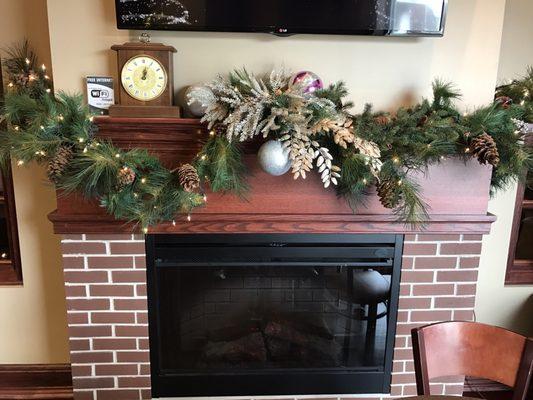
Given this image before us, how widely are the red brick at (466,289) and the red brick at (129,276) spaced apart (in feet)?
4.59

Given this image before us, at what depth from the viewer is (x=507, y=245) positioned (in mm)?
2342

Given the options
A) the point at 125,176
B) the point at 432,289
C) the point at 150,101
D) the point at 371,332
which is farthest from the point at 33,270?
the point at 432,289

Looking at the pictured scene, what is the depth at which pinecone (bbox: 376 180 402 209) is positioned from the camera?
1671mm

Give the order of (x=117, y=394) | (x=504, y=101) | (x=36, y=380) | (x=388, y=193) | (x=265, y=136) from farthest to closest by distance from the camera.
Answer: (x=36, y=380) < (x=117, y=394) < (x=504, y=101) < (x=388, y=193) < (x=265, y=136)

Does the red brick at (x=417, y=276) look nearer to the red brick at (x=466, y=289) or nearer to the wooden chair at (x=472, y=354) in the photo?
the red brick at (x=466, y=289)

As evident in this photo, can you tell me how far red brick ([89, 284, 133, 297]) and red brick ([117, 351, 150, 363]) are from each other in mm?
275

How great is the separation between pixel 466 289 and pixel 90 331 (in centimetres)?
168

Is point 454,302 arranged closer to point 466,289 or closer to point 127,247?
point 466,289

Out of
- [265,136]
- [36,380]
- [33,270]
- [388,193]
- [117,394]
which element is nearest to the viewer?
[265,136]

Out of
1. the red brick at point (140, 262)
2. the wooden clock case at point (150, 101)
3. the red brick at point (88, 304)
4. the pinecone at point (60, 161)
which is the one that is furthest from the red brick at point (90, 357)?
the wooden clock case at point (150, 101)

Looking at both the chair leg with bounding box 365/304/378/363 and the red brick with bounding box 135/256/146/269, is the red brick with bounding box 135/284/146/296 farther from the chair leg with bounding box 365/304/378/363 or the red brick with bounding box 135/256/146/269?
the chair leg with bounding box 365/304/378/363

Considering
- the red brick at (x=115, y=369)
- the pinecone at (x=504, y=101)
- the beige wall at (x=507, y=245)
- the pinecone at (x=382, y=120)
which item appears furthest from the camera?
the beige wall at (x=507, y=245)

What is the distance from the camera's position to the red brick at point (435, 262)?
1.98m

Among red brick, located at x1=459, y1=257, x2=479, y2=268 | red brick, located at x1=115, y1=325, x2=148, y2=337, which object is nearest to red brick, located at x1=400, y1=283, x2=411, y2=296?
red brick, located at x1=459, y1=257, x2=479, y2=268
